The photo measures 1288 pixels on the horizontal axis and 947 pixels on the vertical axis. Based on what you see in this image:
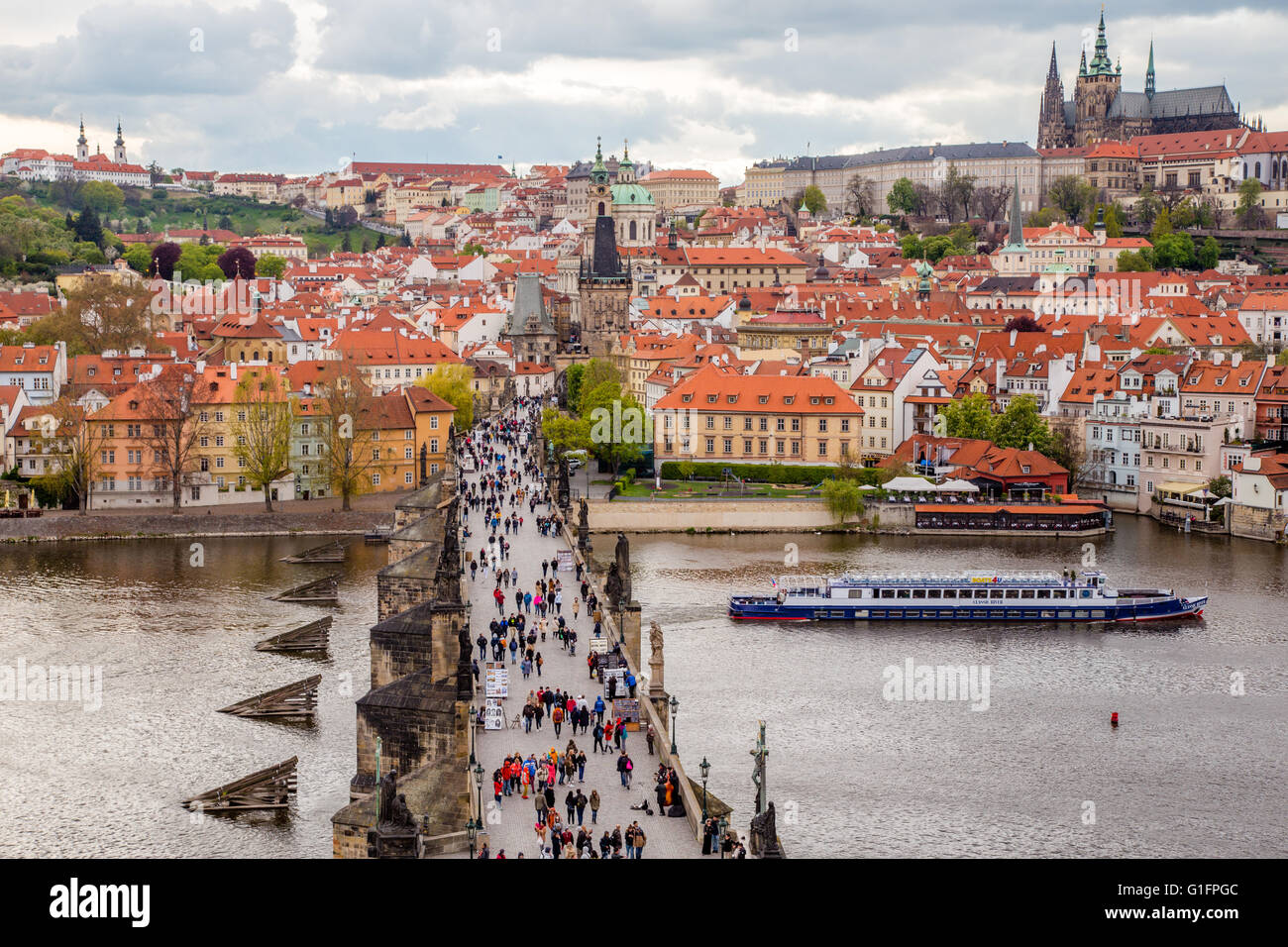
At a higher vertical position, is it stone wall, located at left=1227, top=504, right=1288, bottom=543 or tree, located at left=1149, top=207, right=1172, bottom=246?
tree, located at left=1149, top=207, right=1172, bottom=246

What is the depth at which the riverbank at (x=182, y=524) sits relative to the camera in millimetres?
48188

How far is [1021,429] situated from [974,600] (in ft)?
65.2

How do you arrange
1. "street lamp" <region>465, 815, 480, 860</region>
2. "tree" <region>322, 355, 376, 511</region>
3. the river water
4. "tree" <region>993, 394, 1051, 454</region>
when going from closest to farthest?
"street lamp" <region>465, 815, 480, 860</region> < the river water < "tree" <region>322, 355, 376, 511</region> < "tree" <region>993, 394, 1051, 454</region>

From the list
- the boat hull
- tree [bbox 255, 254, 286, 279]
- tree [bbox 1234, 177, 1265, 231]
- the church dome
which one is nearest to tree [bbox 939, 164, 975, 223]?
tree [bbox 1234, 177, 1265, 231]

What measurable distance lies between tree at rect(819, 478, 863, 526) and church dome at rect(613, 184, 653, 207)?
88314 mm

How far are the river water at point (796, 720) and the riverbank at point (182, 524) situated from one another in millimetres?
3427

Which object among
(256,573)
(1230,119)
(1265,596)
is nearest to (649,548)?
(256,573)

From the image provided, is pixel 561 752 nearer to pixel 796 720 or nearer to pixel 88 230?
pixel 796 720

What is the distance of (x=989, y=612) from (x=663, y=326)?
5106 cm

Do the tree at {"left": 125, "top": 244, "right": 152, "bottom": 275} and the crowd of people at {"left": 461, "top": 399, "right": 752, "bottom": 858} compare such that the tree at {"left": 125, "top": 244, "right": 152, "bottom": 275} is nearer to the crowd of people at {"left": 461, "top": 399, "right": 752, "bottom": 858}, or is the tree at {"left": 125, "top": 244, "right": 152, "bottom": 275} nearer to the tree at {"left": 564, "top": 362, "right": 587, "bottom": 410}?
the tree at {"left": 564, "top": 362, "right": 587, "bottom": 410}

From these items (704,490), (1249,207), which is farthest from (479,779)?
(1249,207)

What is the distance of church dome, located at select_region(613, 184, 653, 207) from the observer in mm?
137875

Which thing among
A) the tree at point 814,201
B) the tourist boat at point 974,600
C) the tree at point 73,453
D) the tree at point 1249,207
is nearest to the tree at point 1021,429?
the tourist boat at point 974,600

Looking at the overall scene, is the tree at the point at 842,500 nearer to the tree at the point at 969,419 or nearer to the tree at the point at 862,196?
the tree at the point at 969,419
